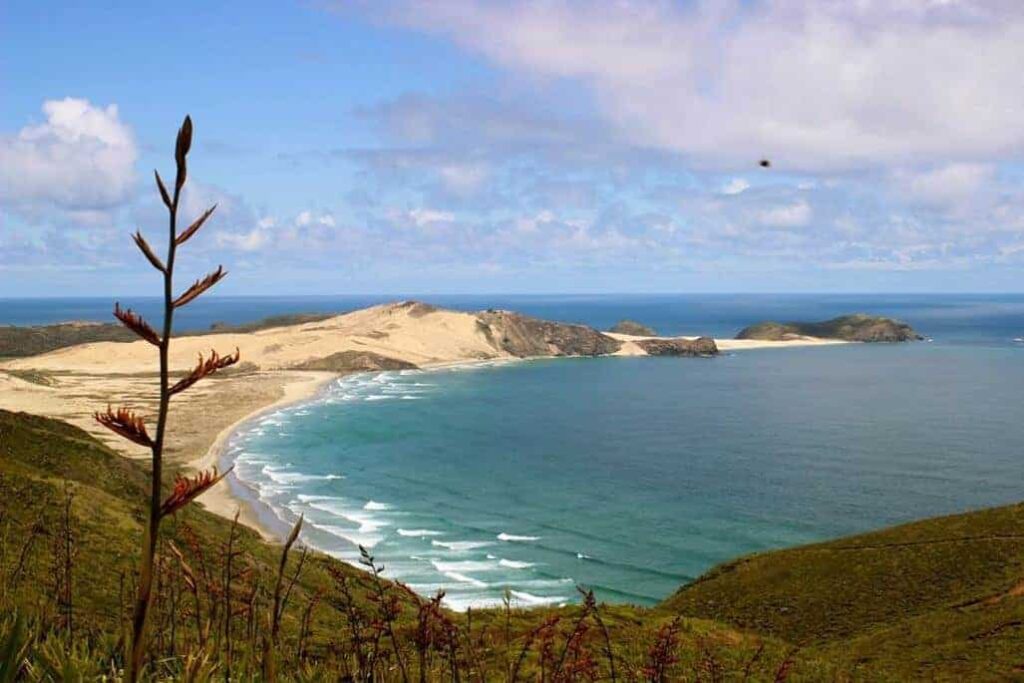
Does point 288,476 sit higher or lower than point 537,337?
lower

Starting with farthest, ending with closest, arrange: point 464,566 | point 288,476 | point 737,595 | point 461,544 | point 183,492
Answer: point 288,476
point 461,544
point 464,566
point 737,595
point 183,492

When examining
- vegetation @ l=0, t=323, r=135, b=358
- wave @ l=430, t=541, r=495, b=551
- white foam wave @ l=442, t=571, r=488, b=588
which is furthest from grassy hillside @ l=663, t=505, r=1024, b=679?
vegetation @ l=0, t=323, r=135, b=358

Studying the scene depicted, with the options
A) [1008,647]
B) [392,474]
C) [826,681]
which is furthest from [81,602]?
[392,474]

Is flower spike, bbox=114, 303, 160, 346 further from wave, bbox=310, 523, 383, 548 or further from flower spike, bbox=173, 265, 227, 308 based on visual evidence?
wave, bbox=310, 523, 383, 548

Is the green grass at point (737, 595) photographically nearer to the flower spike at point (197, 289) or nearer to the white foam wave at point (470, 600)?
the white foam wave at point (470, 600)

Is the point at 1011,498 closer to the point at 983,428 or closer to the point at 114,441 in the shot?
the point at 983,428

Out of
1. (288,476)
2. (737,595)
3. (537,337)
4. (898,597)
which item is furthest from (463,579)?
(537,337)

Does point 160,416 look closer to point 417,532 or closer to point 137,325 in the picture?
point 137,325
